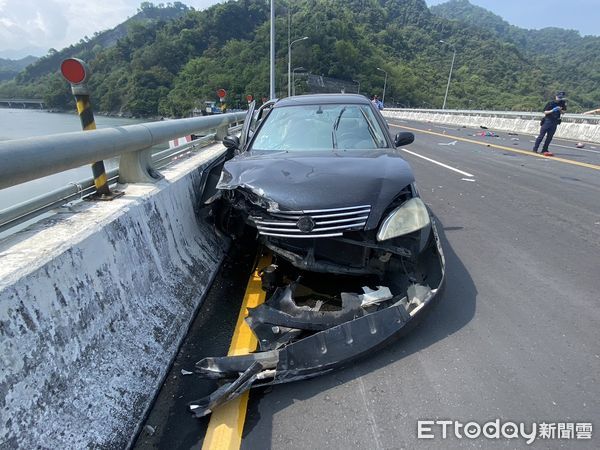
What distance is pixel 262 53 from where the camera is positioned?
9619 cm

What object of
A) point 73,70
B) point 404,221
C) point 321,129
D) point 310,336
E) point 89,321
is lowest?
point 310,336

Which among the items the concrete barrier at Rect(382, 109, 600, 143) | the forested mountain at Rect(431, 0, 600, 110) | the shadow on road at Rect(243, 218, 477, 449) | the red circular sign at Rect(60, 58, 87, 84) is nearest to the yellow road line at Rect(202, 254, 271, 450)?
the shadow on road at Rect(243, 218, 477, 449)

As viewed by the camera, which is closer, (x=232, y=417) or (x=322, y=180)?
(x=232, y=417)

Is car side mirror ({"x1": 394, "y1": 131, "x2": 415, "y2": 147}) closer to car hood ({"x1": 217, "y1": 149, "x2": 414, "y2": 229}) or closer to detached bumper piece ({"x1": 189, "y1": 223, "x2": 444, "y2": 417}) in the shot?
car hood ({"x1": 217, "y1": 149, "x2": 414, "y2": 229})

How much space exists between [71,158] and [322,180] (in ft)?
5.30

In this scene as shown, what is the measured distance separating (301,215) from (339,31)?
12795 centimetres

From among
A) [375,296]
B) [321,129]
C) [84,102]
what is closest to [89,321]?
[84,102]

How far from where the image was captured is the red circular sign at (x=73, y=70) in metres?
2.48

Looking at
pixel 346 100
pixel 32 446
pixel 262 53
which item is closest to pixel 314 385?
pixel 32 446

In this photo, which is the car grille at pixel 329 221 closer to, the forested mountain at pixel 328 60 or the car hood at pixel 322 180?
the car hood at pixel 322 180

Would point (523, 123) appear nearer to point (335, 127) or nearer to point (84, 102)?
point (335, 127)

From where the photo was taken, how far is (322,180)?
109 inches

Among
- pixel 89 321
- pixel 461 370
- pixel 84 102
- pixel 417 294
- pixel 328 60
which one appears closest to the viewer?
pixel 89 321

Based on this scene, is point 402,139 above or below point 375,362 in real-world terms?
above
